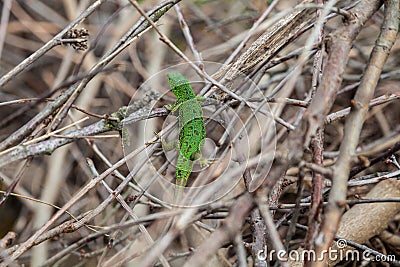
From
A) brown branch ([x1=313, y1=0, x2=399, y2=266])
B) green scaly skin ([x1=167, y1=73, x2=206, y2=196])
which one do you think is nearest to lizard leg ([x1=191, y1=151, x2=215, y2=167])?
green scaly skin ([x1=167, y1=73, x2=206, y2=196])

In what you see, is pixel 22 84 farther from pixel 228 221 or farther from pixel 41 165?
pixel 228 221

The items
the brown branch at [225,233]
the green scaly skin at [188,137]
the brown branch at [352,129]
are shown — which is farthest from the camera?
the green scaly skin at [188,137]

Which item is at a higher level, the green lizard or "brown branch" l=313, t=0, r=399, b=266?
the green lizard

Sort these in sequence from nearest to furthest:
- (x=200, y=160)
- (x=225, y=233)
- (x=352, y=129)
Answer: (x=225, y=233), (x=352, y=129), (x=200, y=160)

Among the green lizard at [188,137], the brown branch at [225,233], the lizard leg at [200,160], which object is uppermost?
the green lizard at [188,137]

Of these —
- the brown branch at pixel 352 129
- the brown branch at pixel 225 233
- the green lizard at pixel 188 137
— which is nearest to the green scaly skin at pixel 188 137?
the green lizard at pixel 188 137

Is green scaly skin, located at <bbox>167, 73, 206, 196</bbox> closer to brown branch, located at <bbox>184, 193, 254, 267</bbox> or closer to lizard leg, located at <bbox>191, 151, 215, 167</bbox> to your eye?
lizard leg, located at <bbox>191, 151, 215, 167</bbox>

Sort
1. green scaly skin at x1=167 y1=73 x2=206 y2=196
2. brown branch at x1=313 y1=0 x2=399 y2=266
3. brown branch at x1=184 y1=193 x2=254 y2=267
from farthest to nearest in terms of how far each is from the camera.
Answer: green scaly skin at x1=167 y1=73 x2=206 y2=196
brown branch at x1=313 y1=0 x2=399 y2=266
brown branch at x1=184 y1=193 x2=254 y2=267

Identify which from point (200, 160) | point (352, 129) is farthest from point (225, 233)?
point (200, 160)

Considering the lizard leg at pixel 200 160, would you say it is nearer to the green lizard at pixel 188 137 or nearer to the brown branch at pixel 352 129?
the green lizard at pixel 188 137

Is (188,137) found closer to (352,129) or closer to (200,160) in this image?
(200,160)

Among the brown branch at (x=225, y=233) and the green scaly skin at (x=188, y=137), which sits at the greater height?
the green scaly skin at (x=188, y=137)

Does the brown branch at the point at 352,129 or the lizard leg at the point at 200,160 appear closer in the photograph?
the brown branch at the point at 352,129
